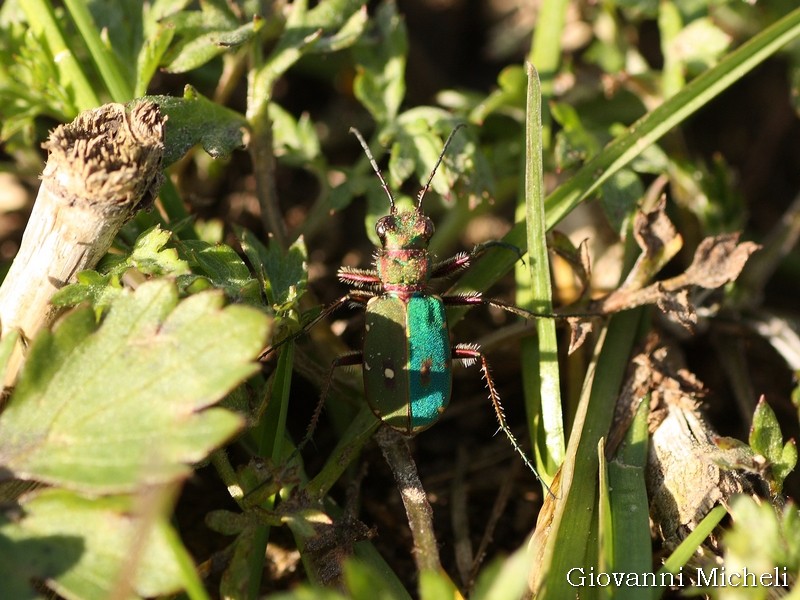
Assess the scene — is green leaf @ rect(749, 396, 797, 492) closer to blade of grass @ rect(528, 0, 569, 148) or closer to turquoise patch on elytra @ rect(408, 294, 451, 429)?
turquoise patch on elytra @ rect(408, 294, 451, 429)

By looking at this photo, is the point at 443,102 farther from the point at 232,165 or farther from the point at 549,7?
the point at 232,165

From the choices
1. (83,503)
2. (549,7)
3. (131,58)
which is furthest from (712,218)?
(83,503)

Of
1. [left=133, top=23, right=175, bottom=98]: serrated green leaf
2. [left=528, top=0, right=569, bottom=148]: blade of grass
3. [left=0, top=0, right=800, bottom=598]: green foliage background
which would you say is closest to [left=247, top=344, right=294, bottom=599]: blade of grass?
[left=0, top=0, right=800, bottom=598]: green foliage background

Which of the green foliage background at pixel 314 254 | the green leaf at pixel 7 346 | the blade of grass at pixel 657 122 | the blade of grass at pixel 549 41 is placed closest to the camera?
the green foliage background at pixel 314 254

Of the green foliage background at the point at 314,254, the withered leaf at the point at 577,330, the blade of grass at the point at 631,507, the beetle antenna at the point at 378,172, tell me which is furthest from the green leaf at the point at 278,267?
the blade of grass at the point at 631,507

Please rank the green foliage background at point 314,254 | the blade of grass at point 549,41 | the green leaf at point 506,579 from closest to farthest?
the green leaf at point 506,579, the green foliage background at point 314,254, the blade of grass at point 549,41

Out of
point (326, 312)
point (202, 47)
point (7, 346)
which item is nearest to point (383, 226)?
point (326, 312)

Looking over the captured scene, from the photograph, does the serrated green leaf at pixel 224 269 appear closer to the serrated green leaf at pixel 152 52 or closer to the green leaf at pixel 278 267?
the green leaf at pixel 278 267
